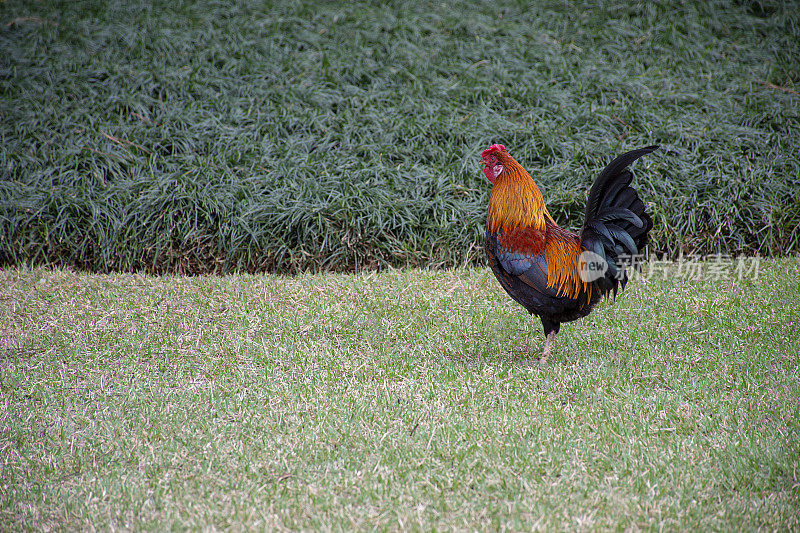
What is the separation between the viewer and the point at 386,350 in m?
4.04

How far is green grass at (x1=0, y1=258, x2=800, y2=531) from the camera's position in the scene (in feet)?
8.26

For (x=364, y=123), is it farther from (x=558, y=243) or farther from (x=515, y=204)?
(x=558, y=243)

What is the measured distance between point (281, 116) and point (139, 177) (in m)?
1.65

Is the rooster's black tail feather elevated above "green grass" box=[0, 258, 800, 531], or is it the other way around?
the rooster's black tail feather

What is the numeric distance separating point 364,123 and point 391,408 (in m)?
4.38

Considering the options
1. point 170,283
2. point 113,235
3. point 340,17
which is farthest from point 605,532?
point 340,17

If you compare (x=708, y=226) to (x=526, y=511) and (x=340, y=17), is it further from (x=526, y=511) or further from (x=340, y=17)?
(x=340, y=17)

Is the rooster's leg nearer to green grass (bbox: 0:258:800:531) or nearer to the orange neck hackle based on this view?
green grass (bbox: 0:258:800:531)

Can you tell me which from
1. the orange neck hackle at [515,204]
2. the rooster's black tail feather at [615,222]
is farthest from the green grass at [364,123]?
the rooster's black tail feather at [615,222]

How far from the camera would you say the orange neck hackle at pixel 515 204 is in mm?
3736

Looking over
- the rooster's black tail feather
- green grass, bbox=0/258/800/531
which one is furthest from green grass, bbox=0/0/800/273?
the rooster's black tail feather

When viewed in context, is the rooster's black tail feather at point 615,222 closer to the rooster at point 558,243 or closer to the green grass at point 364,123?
the rooster at point 558,243

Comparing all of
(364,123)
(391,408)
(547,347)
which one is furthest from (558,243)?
(364,123)

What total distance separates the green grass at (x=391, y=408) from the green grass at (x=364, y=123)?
82 cm
